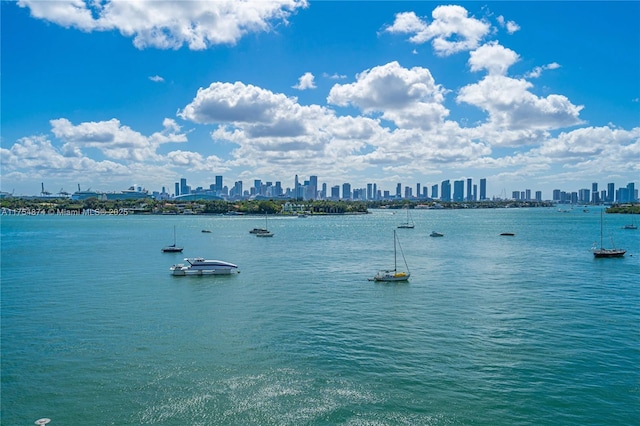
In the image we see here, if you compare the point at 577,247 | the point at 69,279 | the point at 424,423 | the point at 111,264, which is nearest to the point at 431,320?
the point at 424,423

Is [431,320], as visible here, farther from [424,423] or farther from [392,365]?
[424,423]

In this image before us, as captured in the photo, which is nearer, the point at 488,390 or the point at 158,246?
the point at 488,390

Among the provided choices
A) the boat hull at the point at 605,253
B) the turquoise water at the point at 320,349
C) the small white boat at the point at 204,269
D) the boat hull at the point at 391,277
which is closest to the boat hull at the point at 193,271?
the small white boat at the point at 204,269

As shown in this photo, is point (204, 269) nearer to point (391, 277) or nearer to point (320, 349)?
point (391, 277)

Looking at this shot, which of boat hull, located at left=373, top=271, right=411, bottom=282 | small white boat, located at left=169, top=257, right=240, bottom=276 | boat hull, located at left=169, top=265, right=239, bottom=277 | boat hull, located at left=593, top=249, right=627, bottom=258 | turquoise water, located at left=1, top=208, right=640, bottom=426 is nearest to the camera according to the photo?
turquoise water, located at left=1, top=208, right=640, bottom=426

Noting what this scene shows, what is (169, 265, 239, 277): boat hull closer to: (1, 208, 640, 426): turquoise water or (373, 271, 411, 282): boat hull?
(1, 208, 640, 426): turquoise water

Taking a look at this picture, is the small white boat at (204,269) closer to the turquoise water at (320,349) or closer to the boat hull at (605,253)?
the turquoise water at (320,349)

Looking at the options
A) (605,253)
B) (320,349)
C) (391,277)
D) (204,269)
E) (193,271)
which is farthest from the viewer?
(605,253)

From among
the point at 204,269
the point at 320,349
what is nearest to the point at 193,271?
the point at 204,269

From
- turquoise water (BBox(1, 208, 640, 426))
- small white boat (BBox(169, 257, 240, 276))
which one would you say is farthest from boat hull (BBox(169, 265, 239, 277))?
turquoise water (BBox(1, 208, 640, 426))
